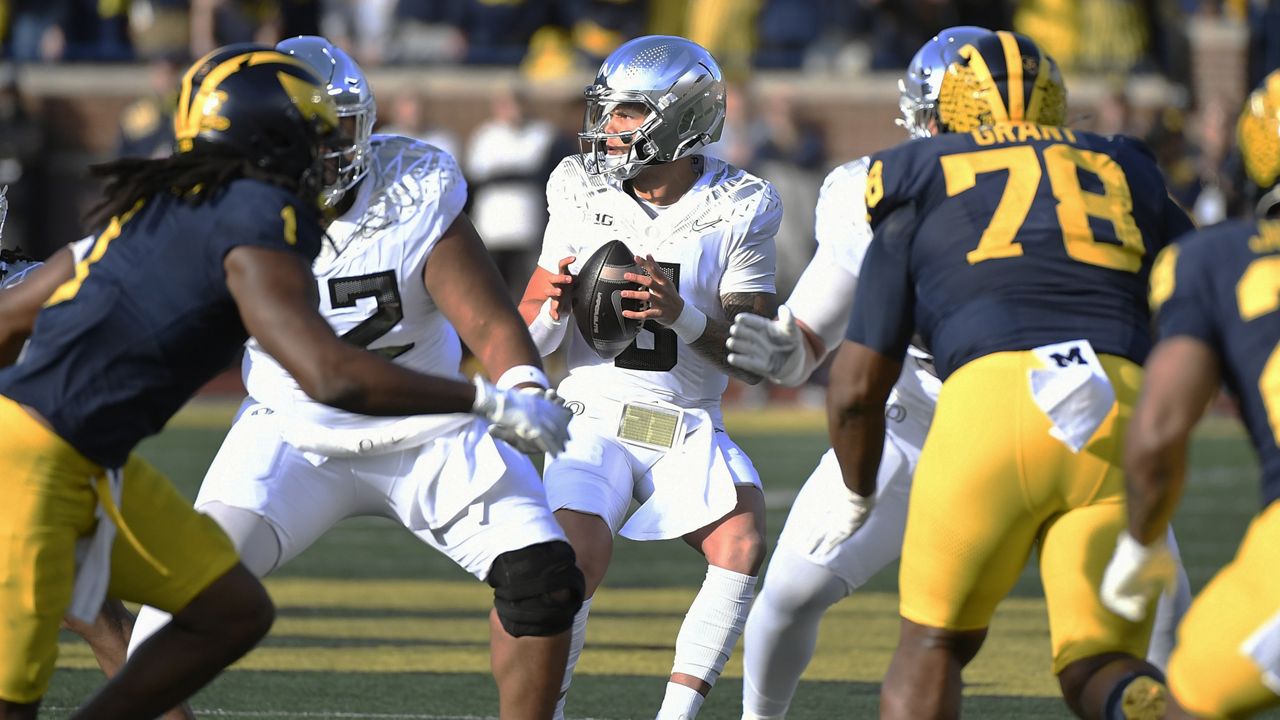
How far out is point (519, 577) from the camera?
3.97m

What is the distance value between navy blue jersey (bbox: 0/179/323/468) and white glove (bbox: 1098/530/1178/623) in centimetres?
150

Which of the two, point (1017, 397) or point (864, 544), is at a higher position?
point (1017, 397)

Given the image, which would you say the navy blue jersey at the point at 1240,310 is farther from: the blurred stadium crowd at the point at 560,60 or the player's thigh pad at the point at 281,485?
the blurred stadium crowd at the point at 560,60

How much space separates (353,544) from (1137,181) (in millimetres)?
5349

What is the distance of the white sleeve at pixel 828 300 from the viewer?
4078mm

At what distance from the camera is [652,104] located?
4.91 metres

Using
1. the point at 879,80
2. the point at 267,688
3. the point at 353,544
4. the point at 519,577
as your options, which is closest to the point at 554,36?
the point at 879,80

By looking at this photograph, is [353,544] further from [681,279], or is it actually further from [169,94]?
[169,94]

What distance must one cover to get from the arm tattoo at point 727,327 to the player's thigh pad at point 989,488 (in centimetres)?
97

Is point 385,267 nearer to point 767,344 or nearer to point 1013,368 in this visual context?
point 767,344

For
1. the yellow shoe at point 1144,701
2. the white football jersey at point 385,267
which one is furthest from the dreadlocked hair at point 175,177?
the yellow shoe at point 1144,701

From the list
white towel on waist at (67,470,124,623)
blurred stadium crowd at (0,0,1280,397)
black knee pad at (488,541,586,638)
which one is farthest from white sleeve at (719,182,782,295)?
blurred stadium crowd at (0,0,1280,397)

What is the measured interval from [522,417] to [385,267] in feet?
2.90

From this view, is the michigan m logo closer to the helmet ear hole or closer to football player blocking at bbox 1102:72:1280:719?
football player blocking at bbox 1102:72:1280:719
